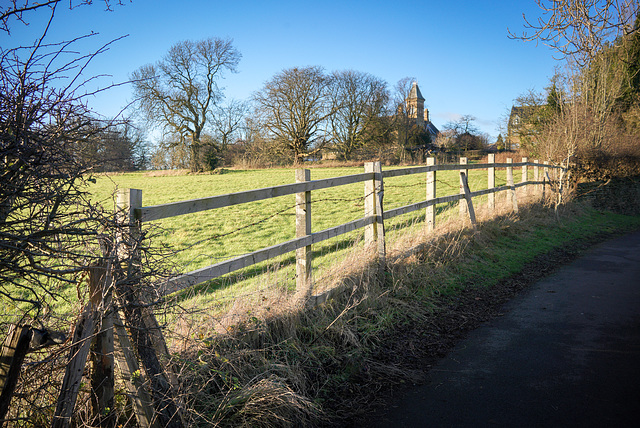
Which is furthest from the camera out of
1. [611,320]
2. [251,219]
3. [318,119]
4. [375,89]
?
[375,89]

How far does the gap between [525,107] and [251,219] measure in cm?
2803

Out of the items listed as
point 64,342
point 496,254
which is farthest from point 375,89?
point 64,342

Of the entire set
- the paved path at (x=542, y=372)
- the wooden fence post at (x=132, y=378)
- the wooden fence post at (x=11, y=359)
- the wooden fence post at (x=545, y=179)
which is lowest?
the paved path at (x=542, y=372)

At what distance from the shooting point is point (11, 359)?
2131mm

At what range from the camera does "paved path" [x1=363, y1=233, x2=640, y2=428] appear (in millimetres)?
3211

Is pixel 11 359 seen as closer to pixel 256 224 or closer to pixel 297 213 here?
pixel 297 213

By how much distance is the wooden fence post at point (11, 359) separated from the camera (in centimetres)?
212

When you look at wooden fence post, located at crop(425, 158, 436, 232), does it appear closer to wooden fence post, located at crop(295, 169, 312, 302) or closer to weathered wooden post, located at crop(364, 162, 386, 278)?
weathered wooden post, located at crop(364, 162, 386, 278)

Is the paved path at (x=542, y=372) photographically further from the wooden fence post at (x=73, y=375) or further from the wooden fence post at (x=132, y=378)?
the wooden fence post at (x=73, y=375)

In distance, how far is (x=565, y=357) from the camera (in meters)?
4.20

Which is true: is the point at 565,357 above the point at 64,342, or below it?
below

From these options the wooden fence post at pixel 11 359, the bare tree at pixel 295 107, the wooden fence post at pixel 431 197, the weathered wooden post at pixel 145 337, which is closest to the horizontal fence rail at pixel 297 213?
the wooden fence post at pixel 431 197

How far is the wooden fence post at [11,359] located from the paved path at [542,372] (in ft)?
7.33

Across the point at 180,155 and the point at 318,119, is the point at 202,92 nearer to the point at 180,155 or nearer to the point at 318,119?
the point at 180,155
